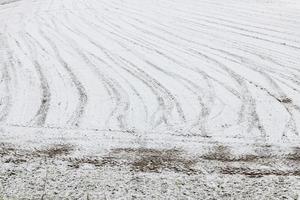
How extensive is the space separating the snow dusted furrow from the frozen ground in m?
0.02

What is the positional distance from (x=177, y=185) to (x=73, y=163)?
0.99m

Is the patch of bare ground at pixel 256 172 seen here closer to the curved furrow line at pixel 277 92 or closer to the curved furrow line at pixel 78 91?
the curved furrow line at pixel 277 92

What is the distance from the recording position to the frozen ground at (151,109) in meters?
3.91

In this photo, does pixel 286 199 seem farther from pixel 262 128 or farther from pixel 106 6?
pixel 106 6

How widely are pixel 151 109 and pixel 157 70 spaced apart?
51.1 inches

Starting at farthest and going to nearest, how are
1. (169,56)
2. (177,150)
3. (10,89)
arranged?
(169,56) → (10,89) → (177,150)

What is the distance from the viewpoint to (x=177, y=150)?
438 centimetres

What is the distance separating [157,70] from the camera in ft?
20.8

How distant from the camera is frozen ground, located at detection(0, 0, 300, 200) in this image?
12.8 feet

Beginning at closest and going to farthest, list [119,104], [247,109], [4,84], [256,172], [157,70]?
1. [256,172]
2. [247,109]
3. [119,104]
4. [4,84]
5. [157,70]

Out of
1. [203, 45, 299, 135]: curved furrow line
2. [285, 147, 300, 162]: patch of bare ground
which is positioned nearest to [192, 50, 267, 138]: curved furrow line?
[203, 45, 299, 135]: curved furrow line

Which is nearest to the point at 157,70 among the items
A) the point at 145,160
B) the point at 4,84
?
the point at 4,84

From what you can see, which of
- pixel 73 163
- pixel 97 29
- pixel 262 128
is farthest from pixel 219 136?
pixel 97 29

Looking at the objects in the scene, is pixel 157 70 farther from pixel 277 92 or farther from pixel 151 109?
pixel 277 92
